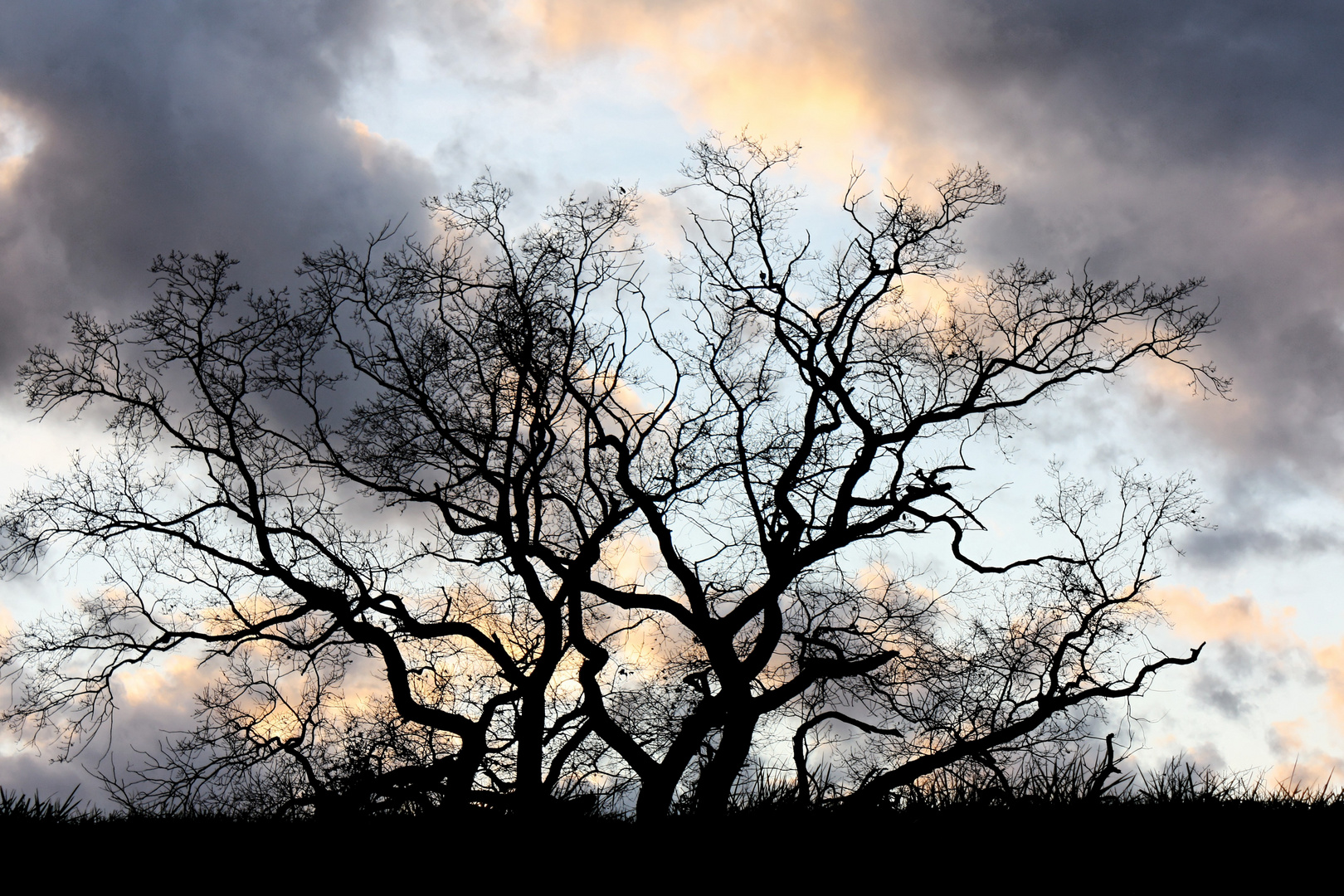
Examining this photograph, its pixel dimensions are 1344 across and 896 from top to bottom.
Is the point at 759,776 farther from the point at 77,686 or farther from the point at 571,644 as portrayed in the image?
the point at 77,686

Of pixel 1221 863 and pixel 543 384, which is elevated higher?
pixel 543 384

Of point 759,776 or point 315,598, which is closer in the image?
point 759,776

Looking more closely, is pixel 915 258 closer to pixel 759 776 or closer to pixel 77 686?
pixel 759 776

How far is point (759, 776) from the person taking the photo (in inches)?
218

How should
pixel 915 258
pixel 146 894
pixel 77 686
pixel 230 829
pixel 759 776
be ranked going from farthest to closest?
pixel 915 258 < pixel 77 686 < pixel 759 776 < pixel 230 829 < pixel 146 894

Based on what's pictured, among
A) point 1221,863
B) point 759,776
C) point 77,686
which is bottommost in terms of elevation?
point 1221,863

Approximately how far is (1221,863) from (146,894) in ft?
17.2


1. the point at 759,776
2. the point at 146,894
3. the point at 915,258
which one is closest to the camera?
the point at 146,894

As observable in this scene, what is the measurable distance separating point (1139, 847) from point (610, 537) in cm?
1092

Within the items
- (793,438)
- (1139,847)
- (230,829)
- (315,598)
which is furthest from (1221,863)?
(315,598)

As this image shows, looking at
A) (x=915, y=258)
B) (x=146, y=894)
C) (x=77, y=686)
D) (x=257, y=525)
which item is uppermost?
(x=915, y=258)

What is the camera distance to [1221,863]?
452 centimetres

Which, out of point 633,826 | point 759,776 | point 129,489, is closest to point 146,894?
point 633,826

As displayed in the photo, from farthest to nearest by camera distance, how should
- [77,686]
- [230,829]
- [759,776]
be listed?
[77,686] → [759,776] → [230,829]
